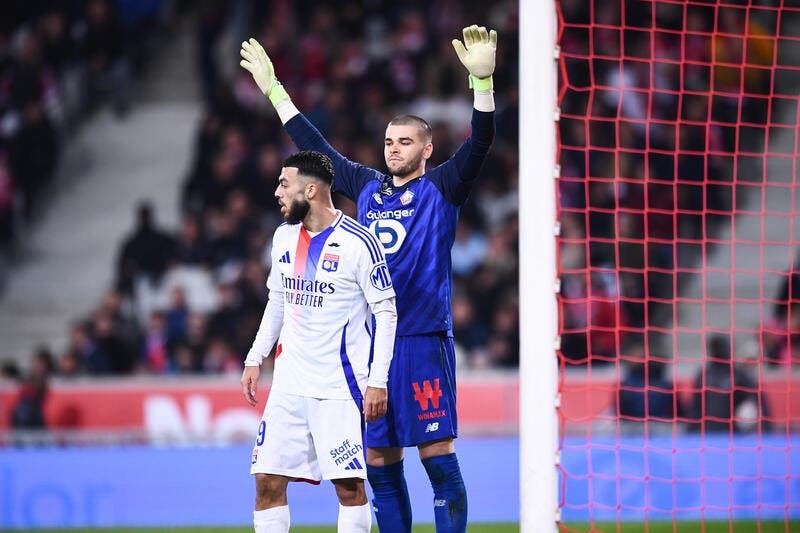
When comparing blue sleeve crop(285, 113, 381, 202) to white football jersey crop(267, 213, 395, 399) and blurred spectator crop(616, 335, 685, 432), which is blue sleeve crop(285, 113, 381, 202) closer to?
white football jersey crop(267, 213, 395, 399)

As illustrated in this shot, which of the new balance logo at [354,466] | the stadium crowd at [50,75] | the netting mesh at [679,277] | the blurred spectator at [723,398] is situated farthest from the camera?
the stadium crowd at [50,75]

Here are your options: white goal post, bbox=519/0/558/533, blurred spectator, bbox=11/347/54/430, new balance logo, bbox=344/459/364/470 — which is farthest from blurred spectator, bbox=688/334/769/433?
blurred spectator, bbox=11/347/54/430

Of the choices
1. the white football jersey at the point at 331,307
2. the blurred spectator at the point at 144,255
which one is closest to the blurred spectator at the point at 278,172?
the blurred spectator at the point at 144,255

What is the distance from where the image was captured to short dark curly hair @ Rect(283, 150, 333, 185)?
5625 millimetres

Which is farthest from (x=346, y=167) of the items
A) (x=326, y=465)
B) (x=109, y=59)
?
(x=109, y=59)

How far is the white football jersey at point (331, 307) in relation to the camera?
5508 mm

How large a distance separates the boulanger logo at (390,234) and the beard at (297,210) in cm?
48

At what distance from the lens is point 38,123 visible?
14.9 m

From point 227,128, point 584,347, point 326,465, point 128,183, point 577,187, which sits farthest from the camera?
point 128,183

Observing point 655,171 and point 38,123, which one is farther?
point 38,123

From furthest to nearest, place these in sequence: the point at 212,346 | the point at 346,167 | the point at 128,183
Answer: the point at 128,183 → the point at 212,346 → the point at 346,167

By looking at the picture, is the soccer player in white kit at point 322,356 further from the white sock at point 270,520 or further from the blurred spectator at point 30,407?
the blurred spectator at point 30,407

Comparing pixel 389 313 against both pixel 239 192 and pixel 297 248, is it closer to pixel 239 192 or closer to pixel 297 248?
pixel 297 248

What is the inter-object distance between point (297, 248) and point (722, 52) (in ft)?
30.4
